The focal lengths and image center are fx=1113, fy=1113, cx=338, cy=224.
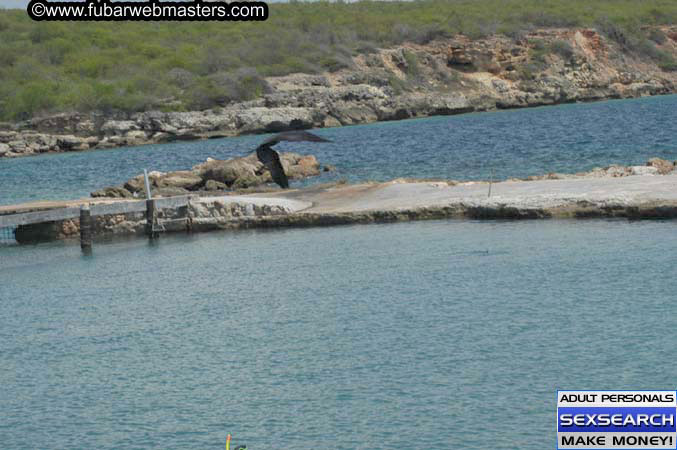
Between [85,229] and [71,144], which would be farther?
[71,144]

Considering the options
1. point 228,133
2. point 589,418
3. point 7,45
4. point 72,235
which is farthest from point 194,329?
point 7,45

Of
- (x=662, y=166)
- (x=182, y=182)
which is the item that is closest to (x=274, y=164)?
(x=182, y=182)

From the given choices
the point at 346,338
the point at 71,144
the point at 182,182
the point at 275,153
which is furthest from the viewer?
the point at 71,144

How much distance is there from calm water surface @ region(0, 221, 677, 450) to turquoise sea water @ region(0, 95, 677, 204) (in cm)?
1525

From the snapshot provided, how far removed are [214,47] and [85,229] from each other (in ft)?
279

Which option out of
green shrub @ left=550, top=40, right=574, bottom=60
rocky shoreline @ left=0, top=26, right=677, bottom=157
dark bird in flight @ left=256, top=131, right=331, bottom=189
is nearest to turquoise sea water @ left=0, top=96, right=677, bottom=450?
dark bird in flight @ left=256, top=131, right=331, bottom=189

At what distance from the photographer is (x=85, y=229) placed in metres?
24.8

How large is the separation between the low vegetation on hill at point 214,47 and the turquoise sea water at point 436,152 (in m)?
17.7

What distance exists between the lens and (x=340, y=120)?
276ft

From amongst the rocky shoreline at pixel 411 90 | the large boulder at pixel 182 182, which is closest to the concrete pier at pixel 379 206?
the large boulder at pixel 182 182

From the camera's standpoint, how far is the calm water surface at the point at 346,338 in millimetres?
10883

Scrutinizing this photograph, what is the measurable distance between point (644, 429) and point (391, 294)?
27.4 feet

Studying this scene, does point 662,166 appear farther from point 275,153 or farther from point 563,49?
point 563,49

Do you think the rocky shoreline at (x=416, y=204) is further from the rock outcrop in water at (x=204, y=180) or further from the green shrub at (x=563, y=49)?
the green shrub at (x=563, y=49)
